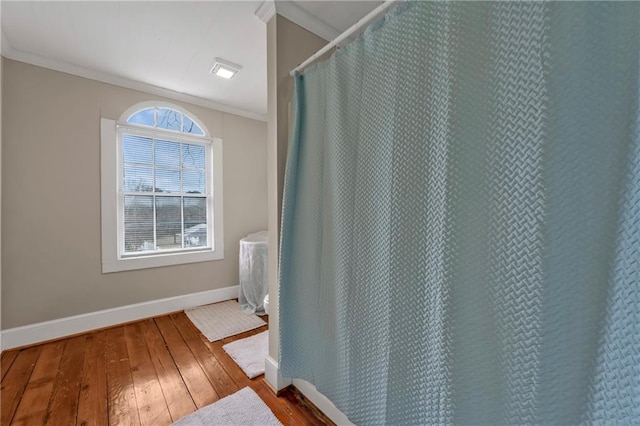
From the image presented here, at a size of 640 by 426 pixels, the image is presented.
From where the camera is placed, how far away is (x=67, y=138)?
80.9 inches

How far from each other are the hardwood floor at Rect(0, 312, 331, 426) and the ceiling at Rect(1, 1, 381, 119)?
2215 millimetres

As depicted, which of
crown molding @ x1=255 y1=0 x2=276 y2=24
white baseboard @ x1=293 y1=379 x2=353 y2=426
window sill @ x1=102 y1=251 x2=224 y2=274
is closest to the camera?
white baseboard @ x1=293 y1=379 x2=353 y2=426

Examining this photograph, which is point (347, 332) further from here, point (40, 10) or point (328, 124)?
point (40, 10)

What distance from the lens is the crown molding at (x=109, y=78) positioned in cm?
187

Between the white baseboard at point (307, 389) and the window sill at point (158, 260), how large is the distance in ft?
5.16

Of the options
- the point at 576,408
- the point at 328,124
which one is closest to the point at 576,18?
the point at 328,124

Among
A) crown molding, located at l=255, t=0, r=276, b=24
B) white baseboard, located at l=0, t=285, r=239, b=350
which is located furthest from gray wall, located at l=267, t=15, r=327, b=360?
white baseboard, located at l=0, t=285, r=239, b=350

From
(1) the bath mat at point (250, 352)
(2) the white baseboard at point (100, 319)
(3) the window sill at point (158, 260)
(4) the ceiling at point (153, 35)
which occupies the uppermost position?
(4) the ceiling at point (153, 35)

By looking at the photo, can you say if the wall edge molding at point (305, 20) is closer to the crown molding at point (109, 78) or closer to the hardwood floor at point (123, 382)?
the crown molding at point (109, 78)

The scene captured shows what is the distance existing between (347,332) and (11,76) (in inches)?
118

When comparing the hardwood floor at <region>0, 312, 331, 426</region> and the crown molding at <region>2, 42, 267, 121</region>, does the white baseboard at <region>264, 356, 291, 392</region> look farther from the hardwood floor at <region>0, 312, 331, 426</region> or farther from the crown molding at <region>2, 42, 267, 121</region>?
the crown molding at <region>2, 42, 267, 121</region>

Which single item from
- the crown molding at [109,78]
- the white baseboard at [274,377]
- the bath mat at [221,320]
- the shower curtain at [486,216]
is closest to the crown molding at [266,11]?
the shower curtain at [486,216]

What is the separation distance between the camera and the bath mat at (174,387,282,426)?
1229mm

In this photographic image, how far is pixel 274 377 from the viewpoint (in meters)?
1.45
